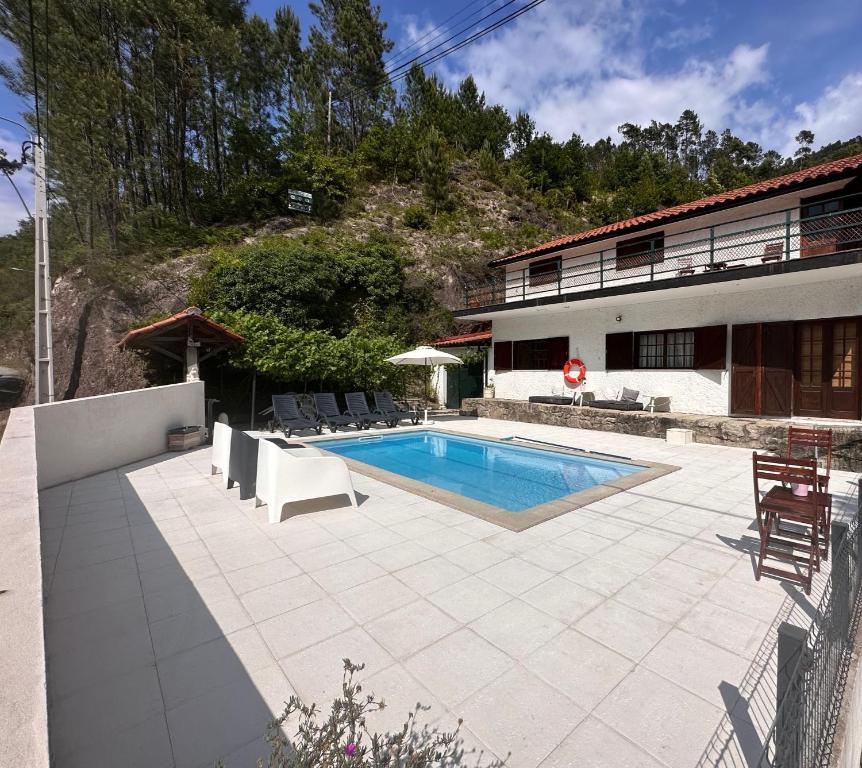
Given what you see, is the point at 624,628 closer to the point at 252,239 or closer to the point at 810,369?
the point at 810,369

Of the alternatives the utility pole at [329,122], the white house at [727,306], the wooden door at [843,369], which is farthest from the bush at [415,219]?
the wooden door at [843,369]

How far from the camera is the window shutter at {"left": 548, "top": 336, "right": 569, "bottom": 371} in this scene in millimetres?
13950

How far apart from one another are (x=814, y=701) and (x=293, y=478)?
14.0 ft

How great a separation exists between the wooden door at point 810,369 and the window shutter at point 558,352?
19.0ft

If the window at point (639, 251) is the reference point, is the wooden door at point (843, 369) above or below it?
below

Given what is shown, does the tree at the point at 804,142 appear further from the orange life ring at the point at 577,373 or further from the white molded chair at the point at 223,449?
the white molded chair at the point at 223,449

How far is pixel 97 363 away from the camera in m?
15.1

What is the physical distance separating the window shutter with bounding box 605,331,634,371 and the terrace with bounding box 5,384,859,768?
7.65 m

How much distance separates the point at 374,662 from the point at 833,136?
6964cm

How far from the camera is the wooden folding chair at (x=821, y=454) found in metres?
3.60

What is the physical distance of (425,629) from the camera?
2713mm

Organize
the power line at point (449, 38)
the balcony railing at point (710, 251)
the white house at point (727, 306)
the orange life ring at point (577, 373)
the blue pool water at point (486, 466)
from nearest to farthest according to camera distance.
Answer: the blue pool water at point (486, 466) → the power line at point (449, 38) → the white house at point (727, 306) → the balcony railing at point (710, 251) → the orange life ring at point (577, 373)

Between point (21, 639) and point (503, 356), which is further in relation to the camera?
point (503, 356)

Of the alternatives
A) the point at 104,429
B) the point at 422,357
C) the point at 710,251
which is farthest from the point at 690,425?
the point at 104,429
